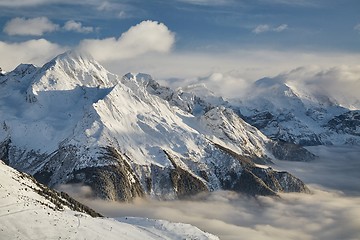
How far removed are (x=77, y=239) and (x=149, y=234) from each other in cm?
3365

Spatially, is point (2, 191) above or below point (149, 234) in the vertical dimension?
above

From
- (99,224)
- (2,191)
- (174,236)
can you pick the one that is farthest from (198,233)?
(2,191)

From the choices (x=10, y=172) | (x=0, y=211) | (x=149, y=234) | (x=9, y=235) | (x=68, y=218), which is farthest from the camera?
(x=10, y=172)

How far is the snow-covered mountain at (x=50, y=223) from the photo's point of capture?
426ft

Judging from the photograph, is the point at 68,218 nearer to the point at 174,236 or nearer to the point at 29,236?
the point at 29,236

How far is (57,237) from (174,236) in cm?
4467

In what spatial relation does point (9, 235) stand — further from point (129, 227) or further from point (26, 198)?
point (129, 227)

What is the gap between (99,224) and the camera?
15038cm

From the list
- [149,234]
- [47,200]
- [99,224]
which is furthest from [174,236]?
[47,200]

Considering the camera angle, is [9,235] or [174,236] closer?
[9,235]

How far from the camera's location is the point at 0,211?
134 metres

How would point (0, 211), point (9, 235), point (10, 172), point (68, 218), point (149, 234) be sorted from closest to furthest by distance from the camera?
point (9, 235) → point (0, 211) → point (68, 218) → point (149, 234) → point (10, 172)

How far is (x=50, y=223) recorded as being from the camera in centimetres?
13562

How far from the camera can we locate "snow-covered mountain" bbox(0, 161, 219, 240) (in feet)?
426
